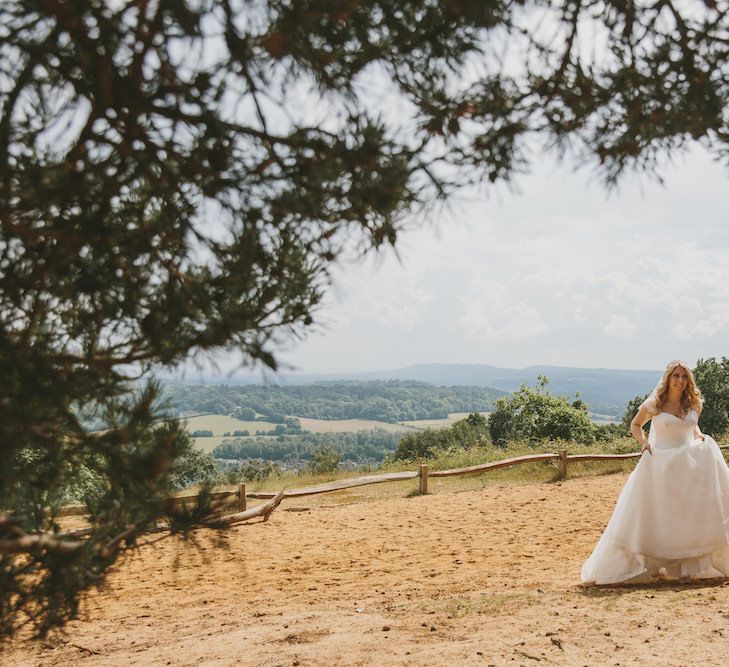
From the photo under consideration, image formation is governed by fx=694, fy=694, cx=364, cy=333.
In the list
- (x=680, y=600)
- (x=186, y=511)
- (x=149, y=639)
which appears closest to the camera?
(x=186, y=511)

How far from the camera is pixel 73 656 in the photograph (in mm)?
5430

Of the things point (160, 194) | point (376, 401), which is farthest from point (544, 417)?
point (376, 401)

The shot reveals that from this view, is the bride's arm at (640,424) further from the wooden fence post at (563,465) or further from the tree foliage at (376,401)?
the tree foliage at (376,401)

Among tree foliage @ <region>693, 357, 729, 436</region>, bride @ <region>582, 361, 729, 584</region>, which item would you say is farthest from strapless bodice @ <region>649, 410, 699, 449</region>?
tree foliage @ <region>693, 357, 729, 436</region>

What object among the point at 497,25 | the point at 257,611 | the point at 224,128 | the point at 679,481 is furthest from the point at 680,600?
the point at 224,128

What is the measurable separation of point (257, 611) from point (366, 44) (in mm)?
5206

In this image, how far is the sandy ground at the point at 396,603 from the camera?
445 centimetres

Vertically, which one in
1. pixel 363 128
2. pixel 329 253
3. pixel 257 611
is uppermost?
pixel 363 128

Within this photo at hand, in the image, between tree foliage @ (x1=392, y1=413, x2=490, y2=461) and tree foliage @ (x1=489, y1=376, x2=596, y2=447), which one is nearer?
tree foliage @ (x1=489, y1=376, x2=596, y2=447)

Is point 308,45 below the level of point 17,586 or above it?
above

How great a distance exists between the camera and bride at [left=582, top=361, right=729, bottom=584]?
5.78 metres

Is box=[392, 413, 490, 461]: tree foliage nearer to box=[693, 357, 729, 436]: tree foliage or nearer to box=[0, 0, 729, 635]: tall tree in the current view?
box=[693, 357, 729, 436]: tree foliage

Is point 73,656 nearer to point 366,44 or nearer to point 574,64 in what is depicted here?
point 366,44

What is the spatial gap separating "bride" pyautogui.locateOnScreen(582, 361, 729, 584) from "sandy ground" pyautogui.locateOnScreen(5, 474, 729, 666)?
0.25m
